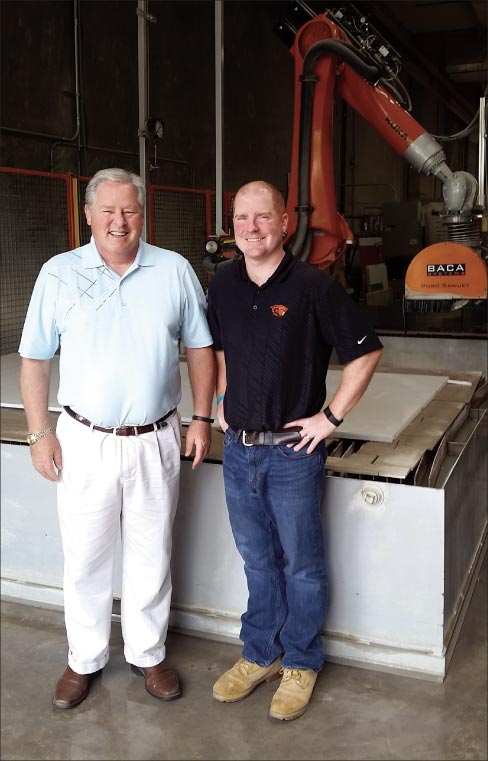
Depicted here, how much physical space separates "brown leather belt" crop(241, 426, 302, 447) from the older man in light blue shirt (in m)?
0.21

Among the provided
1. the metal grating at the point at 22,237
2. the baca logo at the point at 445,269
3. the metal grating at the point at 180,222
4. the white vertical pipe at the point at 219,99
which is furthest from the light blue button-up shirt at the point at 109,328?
the metal grating at the point at 180,222

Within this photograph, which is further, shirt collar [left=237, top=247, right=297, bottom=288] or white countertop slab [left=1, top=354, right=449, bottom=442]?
white countertop slab [left=1, top=354, right=449, bottom=442]

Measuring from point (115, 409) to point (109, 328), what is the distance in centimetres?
20

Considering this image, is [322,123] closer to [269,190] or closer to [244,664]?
[269,190]

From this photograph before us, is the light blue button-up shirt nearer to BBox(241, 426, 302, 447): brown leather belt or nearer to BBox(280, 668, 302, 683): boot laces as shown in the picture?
BBox(241, 426, 302, 447): brown leather belt

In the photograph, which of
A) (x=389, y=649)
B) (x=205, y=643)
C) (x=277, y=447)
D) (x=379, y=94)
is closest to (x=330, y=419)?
(x=277, y=447)

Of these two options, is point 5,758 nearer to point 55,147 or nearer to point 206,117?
point 55,147

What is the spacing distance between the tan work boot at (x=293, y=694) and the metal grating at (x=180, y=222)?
13.6 feet

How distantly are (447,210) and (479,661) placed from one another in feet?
6.13

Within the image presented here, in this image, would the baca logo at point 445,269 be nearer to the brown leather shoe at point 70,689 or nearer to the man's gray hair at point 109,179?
the man's gray hair at point 109,179

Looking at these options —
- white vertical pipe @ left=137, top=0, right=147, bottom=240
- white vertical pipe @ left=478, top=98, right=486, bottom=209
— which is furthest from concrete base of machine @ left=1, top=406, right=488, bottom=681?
white vertical pipe @ left=137, top=0, right=147, bottom=240

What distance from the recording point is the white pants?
1905 millimetres

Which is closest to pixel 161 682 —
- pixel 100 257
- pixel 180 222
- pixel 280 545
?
pixel 280 545

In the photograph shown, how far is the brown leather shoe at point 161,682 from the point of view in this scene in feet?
6.60
